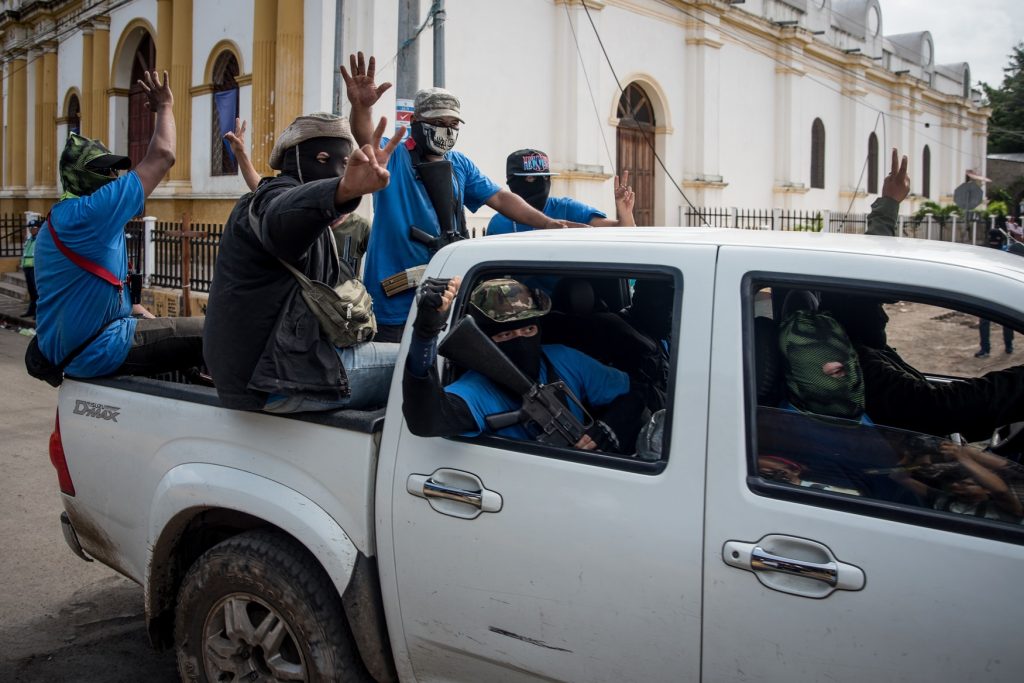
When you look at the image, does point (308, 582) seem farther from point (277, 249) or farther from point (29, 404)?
point (29, 404)

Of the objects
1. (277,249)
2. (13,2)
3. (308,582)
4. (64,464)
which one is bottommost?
(308,582)

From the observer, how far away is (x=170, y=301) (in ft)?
44.1

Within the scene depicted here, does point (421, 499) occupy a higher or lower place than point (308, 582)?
higher

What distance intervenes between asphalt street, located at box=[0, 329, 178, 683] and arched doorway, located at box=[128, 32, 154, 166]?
14.6 m

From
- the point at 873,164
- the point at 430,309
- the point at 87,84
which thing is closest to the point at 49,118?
the point at 87,84

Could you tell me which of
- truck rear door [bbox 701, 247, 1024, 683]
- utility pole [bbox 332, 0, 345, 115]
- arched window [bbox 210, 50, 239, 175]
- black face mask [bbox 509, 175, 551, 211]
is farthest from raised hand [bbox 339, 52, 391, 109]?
arched window [bbox 210, 50, 239, 175]

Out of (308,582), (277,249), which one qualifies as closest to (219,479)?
(308,582)

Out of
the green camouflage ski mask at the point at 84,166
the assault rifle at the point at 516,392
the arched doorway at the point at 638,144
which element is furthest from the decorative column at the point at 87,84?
the assault rifle at the point at 516,392

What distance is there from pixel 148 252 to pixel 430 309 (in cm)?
1301

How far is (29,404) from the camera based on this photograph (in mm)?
8609

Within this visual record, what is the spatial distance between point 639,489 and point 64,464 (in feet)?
7.72

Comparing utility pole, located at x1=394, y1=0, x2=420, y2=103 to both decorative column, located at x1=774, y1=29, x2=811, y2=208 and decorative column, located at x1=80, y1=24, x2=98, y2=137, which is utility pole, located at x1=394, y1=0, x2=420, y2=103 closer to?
decorative column, located at x1=80, y1=24, x2=98, y2=137

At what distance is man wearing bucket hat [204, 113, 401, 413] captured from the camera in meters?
2.68

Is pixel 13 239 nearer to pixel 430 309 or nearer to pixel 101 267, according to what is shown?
pixel 101 267
